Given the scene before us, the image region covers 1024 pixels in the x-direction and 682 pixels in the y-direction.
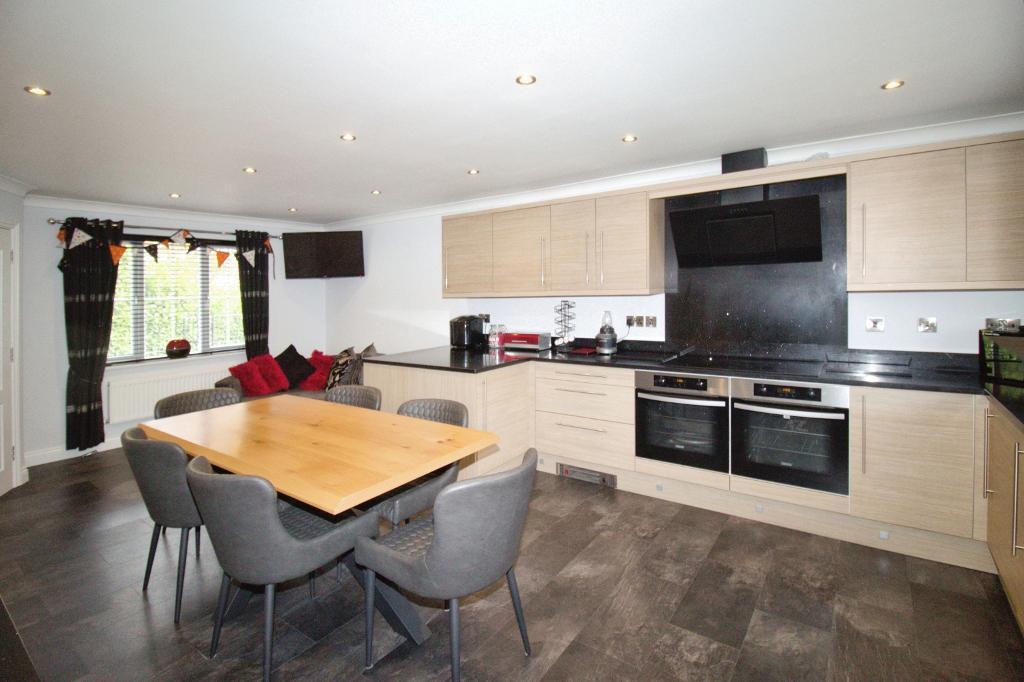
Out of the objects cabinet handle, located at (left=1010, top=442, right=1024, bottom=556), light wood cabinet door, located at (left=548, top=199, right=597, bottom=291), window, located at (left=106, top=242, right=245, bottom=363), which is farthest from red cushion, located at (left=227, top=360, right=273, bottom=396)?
cabinet handle, located at (left=1010, top=442, right=1024, bottom=556)

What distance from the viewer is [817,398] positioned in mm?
2814

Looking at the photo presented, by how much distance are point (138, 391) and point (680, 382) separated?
511cm

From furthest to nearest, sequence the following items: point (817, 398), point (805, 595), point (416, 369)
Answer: point (416, 369) < point (817, 398) < point (805, 595)

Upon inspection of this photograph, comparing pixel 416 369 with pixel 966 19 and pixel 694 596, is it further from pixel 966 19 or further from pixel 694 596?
pixel 966 19

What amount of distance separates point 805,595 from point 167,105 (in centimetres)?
389

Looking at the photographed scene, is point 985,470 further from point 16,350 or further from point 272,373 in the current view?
point 16,350

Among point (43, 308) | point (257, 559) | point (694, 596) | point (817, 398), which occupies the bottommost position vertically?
point (694, 596)

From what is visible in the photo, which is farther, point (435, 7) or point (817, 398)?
point (817, 398)

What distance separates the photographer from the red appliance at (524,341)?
4.32 m

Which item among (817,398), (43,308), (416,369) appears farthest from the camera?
(43,308)

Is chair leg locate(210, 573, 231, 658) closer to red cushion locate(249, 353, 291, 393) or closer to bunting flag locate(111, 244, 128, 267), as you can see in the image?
red cushion locate(249, 353, 291, 393)

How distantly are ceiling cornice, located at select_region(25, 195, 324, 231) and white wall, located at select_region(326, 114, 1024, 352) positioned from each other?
0.76 m

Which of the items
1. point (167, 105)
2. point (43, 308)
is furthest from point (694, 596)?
point (43, 308)

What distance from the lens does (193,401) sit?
3.09 metres
